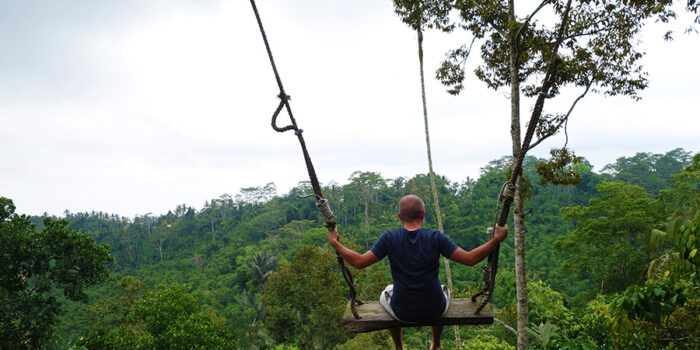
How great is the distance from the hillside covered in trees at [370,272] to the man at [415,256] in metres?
→ 1.43

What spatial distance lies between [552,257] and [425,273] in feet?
90.8

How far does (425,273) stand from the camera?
2.13 m

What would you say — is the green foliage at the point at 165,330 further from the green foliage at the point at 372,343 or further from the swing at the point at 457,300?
the swing at the point at 457,300

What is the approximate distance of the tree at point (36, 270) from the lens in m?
10.3

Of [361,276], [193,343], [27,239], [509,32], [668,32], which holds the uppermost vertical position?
[509,32]

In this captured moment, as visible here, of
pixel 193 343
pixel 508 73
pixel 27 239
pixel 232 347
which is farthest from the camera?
pixel 232 347

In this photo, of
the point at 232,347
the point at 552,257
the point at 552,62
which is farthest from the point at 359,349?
the point at 552,257

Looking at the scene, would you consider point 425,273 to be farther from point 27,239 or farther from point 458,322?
point 27,239

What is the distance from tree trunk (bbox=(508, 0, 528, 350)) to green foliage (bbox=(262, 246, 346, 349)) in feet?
31.6

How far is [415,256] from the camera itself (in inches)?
83.5

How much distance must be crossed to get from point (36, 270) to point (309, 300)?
8354mm

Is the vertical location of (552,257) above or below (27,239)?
below

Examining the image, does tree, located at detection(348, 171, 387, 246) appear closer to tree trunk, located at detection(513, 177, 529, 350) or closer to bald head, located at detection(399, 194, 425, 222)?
tree trunk, located at detection(513, 177, 529, 350)

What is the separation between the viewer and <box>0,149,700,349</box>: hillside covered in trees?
5516 mm
